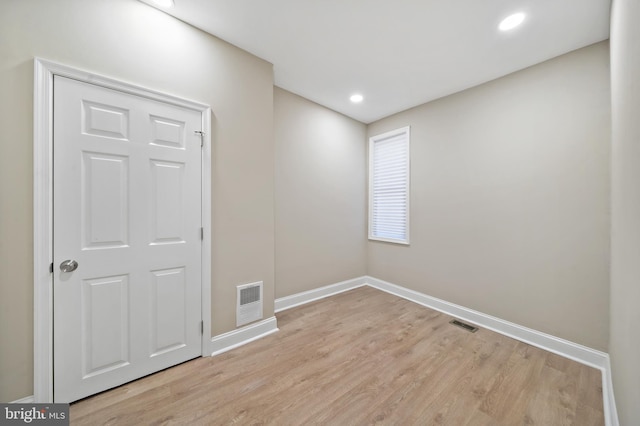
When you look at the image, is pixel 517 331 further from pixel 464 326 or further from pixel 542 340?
pixel 464 326

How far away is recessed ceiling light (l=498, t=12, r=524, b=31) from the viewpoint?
1805mm

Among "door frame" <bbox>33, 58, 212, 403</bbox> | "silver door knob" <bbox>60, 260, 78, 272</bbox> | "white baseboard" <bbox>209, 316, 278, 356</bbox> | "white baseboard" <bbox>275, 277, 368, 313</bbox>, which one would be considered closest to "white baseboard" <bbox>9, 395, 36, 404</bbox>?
"door frame" <bbox>33, 58, 212, 403</bbox>

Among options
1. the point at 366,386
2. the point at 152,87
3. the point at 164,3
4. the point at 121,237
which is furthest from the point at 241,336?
the point at 164,3

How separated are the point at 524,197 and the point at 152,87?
12.0ft

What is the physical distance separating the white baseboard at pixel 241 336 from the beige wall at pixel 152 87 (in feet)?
0.25

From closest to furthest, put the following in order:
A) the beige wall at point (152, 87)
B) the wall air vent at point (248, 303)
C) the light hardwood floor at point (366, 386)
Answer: the beige wall at point (152, 87)
the light hardwood floor at point (366, 386)
the wall air vent at point (248, 303)

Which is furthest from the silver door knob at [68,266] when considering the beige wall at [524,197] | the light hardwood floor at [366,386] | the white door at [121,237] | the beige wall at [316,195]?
the beige wall at [524,197]

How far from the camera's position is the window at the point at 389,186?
3.58m

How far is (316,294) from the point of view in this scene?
3406 millimetres

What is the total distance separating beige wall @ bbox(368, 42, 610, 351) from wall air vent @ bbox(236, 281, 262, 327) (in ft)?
7.55

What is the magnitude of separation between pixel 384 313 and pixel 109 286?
2.81 m

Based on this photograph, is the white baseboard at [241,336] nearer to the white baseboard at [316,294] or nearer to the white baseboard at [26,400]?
the white baseboard at [316,294]

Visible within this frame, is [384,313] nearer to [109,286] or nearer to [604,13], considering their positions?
[109,286]

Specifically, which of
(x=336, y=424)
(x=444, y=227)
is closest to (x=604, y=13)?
(x=444, y=227)
